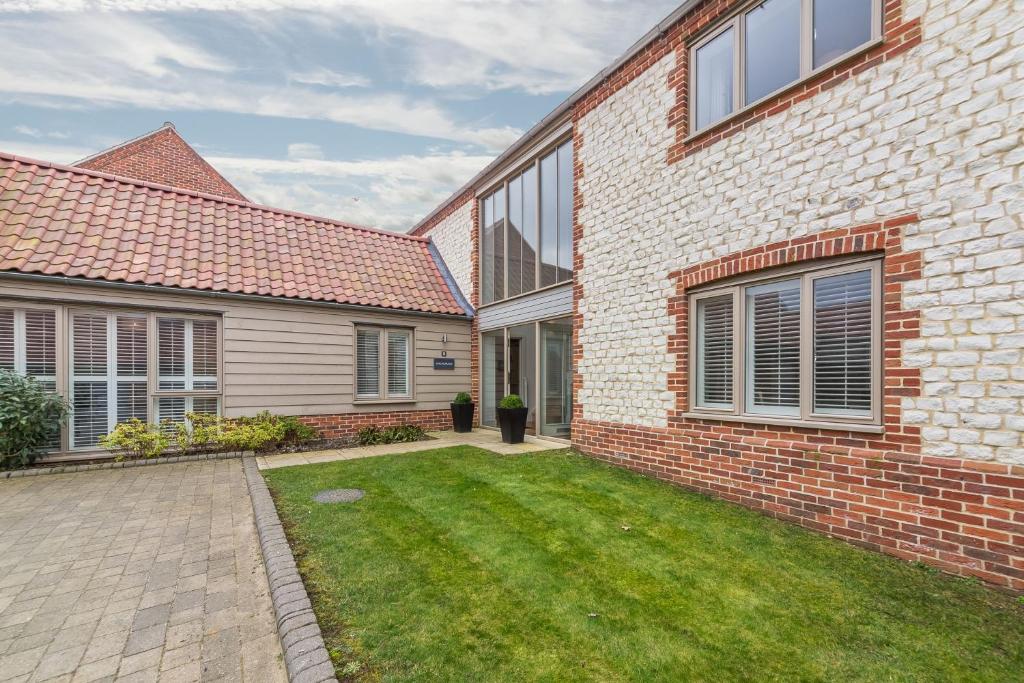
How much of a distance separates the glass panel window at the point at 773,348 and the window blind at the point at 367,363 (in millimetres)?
7258

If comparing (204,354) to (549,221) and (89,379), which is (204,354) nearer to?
(89,379)

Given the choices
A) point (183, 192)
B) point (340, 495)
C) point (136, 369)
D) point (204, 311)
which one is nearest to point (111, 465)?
point (136, 369)

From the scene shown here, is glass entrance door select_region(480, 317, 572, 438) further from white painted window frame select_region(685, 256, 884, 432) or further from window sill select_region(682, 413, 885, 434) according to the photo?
window sill select_region(682, 413, 885, 434)

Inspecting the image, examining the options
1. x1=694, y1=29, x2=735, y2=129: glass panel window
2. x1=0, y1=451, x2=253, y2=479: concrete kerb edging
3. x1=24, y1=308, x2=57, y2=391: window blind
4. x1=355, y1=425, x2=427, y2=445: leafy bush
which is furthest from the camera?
x1=355, y1=425, x2=427, y2=445: leafy bush

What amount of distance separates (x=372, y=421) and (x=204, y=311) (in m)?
3.69

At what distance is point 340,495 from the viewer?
16.6ft

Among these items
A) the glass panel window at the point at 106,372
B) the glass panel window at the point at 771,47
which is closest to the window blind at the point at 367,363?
the glass panel window at the point at 106,372

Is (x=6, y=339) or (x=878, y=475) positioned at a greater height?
(x=6, y=339)

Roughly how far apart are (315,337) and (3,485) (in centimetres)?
448

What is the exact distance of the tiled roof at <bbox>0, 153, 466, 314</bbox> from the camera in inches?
271

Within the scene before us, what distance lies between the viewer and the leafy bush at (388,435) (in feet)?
28.2

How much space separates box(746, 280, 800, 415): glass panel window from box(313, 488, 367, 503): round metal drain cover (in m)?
4.64

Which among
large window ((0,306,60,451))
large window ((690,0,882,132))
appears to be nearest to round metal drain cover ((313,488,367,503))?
large window ((0,306,60,451))

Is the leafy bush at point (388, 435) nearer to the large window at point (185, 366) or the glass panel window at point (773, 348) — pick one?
the large window at point (185, 366)
